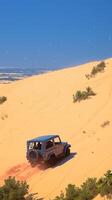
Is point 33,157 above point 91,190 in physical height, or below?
above

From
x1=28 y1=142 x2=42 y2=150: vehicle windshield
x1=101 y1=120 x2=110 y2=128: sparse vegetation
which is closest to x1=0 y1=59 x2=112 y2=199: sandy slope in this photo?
x1=101 y1=120 x2=110 y2=128: sparse vegetation

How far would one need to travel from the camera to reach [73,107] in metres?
27.5

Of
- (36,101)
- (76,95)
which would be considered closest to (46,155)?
(76,95)

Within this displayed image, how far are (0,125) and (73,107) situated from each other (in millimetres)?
4758

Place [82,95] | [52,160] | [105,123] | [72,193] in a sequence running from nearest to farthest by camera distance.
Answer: [72,193], [52,160], [105,123], [82,95]

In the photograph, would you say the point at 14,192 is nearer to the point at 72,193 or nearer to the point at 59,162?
the point at 72,193

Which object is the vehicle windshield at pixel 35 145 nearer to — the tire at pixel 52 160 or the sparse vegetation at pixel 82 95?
the tire at pixel 52 160

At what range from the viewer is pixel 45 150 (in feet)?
61.7

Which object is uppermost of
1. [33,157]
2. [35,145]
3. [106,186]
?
[35,145]

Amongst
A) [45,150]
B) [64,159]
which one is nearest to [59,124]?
[64,159]

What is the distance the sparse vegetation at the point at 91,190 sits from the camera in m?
12.4

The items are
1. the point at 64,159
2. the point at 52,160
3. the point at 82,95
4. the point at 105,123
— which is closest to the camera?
the point at 52,160

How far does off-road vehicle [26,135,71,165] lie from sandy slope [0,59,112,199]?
420 millimetres

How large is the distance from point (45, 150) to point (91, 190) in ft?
19.3
